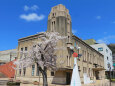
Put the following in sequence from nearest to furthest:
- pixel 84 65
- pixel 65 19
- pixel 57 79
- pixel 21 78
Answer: pixel 57 79 → pixel 65 19 → pixel 21 78 → pixel 84 65

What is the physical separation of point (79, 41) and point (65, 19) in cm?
755

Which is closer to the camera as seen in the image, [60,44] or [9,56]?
[60,44]

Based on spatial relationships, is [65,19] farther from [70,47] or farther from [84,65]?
[84,65]

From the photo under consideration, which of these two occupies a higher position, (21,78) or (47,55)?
(47,55)

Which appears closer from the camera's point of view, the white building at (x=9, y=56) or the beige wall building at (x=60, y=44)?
the beige wall building at (x=60, y=44)

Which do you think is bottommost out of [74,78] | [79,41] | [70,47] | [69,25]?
[74,78]

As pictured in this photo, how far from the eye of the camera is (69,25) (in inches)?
1140

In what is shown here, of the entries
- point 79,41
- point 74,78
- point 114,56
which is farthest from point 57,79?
point 114,56

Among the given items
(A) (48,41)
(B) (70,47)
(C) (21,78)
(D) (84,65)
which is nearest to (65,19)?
(B) (70,47)

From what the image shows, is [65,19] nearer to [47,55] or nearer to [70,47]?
[70,47]

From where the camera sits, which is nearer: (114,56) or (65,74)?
(65,74)

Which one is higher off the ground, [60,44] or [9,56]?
[60,44]

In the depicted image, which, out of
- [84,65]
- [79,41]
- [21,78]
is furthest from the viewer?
[84,65]

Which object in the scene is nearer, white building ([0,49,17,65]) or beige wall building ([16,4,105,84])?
beige wall building ([16,4,105,84])
